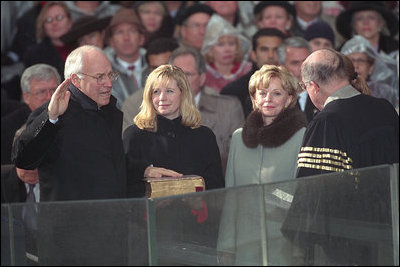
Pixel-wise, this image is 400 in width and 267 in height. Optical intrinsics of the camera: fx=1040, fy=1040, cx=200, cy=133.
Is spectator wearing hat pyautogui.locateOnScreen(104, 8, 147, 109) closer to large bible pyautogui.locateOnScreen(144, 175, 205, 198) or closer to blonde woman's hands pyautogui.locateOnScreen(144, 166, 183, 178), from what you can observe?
blonde woman's hands pyautogui.locateOnScreen(144, 166, 183, 178)

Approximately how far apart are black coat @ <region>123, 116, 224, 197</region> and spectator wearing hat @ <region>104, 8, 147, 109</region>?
130 inches

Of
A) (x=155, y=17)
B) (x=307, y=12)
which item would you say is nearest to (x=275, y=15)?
(x=307, y=12)

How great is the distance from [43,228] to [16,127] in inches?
161

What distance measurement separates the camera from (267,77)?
23.1ft

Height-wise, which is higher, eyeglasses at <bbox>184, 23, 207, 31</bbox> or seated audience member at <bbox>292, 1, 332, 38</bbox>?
seated audience member at <bbox>292, 1, 332, 38</bbox>

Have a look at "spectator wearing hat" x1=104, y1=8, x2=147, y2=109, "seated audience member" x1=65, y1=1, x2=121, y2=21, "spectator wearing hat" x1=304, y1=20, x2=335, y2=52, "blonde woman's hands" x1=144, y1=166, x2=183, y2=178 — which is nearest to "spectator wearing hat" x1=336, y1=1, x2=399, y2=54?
"spectator wearing hat" x1=304, y1=20, x2=335, y2=52

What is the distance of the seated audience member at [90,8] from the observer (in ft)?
37.1

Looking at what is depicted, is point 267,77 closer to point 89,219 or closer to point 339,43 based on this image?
point 89,219

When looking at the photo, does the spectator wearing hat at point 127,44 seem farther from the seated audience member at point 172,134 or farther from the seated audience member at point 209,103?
the seated audience member at point 172,134


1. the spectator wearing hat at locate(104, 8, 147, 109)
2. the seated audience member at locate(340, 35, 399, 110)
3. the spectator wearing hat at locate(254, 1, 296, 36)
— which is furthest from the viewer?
the spectator wearing hat at locate(254, 1, 296, 36)

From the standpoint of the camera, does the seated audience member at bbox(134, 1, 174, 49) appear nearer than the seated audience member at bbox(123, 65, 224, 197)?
No

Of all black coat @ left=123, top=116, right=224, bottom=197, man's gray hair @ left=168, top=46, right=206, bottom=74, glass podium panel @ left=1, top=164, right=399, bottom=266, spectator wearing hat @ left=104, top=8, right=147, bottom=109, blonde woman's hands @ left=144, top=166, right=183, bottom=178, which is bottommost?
glass podium panel @ left=1, top=164, right=399, bottom=266

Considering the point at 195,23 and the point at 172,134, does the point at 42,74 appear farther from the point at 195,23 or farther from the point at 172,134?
the point at 195,23

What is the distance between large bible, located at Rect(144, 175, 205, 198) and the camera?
6.23 metres
